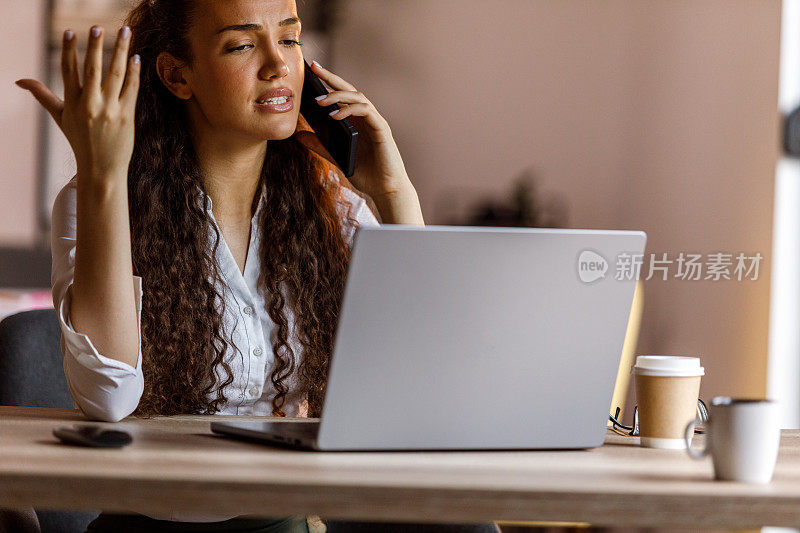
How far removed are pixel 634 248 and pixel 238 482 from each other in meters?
0.45

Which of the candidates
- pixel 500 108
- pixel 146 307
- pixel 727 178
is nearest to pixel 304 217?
pixel 146 307

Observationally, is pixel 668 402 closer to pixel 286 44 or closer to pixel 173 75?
pixel 286 44

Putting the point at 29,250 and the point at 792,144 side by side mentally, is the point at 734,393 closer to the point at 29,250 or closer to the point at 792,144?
the point at 792,144

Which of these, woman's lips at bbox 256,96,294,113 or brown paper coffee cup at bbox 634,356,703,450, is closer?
brown paper coffee cup at bbox 634,356,703,450

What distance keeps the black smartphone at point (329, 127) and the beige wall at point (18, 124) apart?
2.27 meters

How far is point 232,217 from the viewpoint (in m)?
1.63

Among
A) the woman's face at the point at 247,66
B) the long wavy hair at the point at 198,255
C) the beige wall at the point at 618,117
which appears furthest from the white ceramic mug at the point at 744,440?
the beige wall at the point at 618,117

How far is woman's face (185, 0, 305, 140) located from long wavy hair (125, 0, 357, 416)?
0.07 metres

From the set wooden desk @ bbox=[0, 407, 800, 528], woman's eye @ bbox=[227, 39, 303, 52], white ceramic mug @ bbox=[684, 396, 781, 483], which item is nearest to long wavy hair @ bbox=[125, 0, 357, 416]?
woman's eye @ bbox=[227, 39, 303, 52]

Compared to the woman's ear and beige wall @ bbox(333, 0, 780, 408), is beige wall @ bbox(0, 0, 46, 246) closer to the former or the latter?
beige wall @ bbox(333, 0, 780, 408)

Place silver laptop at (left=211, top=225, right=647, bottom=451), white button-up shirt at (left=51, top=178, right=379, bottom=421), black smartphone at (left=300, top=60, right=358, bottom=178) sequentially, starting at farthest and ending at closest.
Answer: black smartphone at (left=300, top=60, right=358, bottom=178)
white button-up shirt at (left=51, top=178, right=379, bottom=421)
silver laptop at (left=211, top=225, right=647, bottom=451)

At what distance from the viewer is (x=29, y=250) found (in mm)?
3527

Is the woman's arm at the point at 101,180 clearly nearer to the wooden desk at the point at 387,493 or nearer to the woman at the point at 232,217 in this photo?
the woman at the point at 232,217

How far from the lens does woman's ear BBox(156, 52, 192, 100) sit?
1606mm
